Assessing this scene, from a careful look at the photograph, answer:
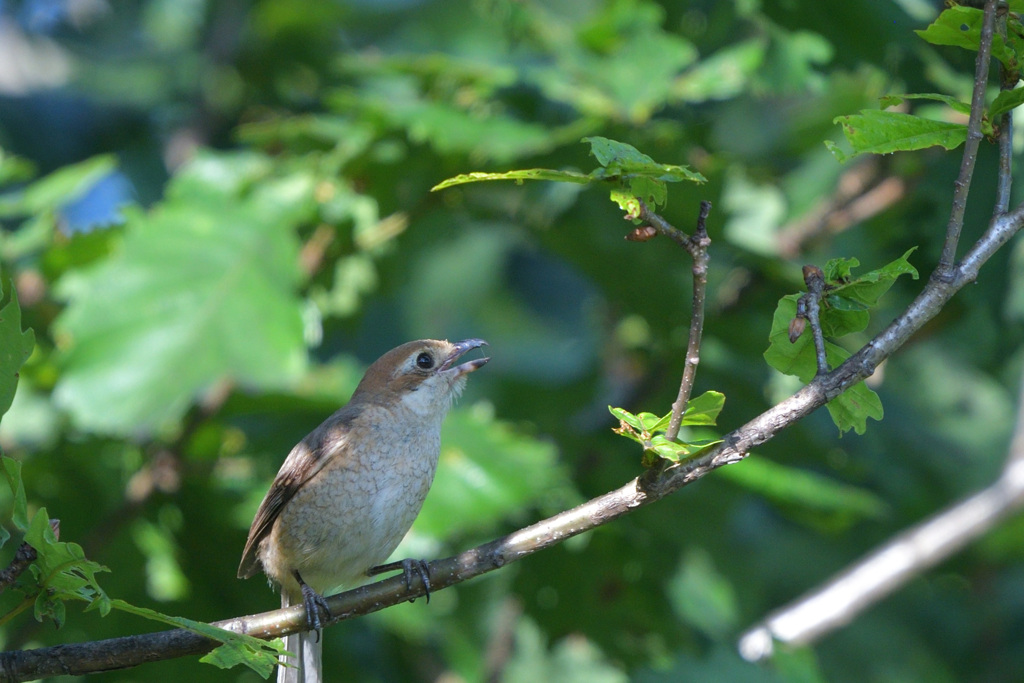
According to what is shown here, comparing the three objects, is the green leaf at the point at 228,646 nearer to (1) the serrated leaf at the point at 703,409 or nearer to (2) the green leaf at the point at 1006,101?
(1) the serrated leaf at the point at 703,409

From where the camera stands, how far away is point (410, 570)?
119 inches

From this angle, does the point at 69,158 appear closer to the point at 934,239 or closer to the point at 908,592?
the point at 934,239

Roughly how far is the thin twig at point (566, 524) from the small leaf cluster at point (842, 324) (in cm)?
6

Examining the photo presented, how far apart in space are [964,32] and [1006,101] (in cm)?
17

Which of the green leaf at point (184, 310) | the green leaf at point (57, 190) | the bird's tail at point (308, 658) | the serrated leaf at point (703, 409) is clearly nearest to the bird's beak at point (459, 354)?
the green leaf at point (184, 310)

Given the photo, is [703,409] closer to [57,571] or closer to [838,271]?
[838,271]

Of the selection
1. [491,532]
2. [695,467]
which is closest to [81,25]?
[491,532]

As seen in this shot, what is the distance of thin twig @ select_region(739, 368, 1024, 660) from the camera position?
5.22 m

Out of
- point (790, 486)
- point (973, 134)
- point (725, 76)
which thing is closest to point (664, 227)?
point (973, 134)

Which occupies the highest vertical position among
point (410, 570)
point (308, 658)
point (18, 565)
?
point (18, 565)

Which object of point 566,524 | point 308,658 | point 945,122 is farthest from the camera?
point 308,658

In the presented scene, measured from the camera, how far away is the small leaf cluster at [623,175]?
6.43 feet

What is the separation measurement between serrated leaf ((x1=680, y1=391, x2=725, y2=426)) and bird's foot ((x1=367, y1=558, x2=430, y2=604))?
81cm

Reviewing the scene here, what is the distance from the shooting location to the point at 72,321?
14.3 feet
